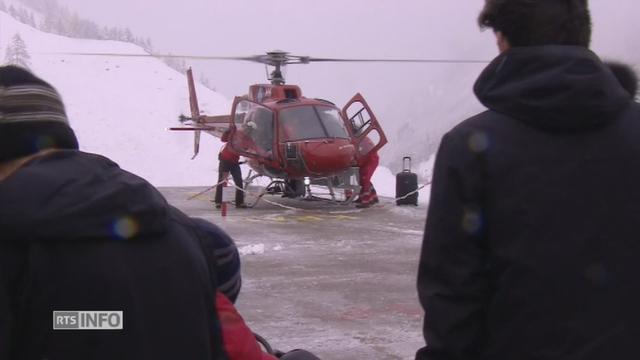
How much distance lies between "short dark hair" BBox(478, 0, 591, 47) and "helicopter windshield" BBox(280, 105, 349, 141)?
34.2ft

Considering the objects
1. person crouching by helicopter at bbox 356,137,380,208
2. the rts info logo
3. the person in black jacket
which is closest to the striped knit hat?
the person in black jacket

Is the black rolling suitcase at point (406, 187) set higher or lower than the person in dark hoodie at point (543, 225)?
lower

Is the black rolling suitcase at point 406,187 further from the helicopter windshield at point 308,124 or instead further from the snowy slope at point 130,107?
the snowy slope at point 130,107

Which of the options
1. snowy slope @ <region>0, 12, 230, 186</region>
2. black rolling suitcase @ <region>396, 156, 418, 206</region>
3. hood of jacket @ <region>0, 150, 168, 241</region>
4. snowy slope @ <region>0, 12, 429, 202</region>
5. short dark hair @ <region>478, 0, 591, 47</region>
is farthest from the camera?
snowy slope @ <region>0, 12, 230, 186</region>

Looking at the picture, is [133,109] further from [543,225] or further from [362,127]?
[543,225]

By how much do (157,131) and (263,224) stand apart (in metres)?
29.5

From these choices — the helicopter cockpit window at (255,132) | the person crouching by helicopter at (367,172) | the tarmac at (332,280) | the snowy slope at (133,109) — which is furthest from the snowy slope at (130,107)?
the tarmac at (332,280)

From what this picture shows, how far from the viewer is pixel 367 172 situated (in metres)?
13.2

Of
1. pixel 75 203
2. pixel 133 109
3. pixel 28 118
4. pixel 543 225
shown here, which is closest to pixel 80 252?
pixel 75 203

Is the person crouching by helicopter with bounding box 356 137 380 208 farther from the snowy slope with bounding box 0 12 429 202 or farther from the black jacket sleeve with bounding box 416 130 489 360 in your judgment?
the black jacket sleeve with bounding box 416 130 489 360

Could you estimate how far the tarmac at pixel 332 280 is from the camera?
5.00 m

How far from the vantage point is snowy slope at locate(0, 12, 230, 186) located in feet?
107

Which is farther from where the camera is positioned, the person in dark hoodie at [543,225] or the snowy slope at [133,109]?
the snowy slope at [133,109]

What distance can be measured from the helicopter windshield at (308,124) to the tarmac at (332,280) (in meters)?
1.36
